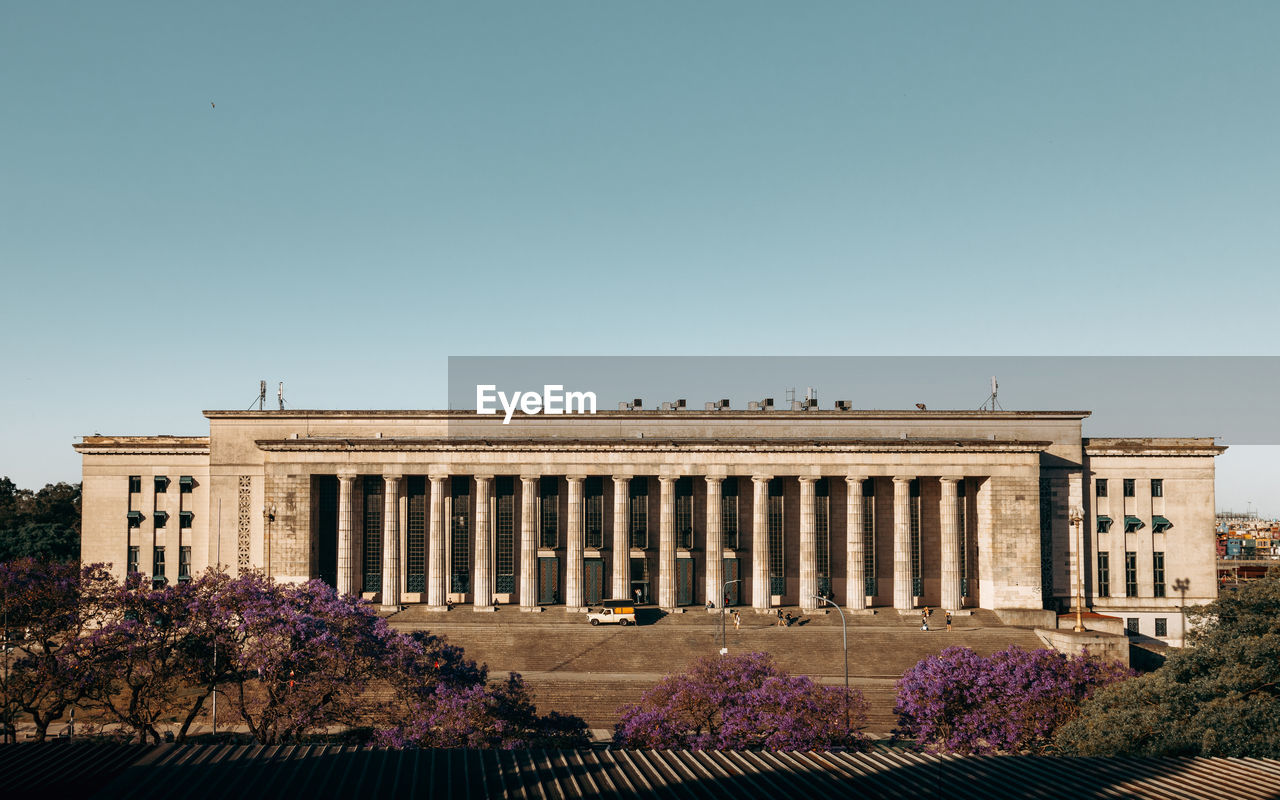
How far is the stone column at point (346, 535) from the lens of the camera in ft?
240

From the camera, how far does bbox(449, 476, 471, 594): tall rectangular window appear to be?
7631 cm

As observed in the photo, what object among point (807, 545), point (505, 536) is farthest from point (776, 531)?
point (505, 536)

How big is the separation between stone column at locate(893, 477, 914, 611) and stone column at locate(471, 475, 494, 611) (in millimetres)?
34388

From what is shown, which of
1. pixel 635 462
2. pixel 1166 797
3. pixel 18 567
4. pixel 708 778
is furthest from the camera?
pixel 635 462

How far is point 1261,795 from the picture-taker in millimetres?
21469

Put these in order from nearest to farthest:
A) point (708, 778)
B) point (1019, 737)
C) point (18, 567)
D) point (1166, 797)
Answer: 1. point (1166, 797)
2. point (708, 778)
3. point (1019, 737)
4. point (18, 567)

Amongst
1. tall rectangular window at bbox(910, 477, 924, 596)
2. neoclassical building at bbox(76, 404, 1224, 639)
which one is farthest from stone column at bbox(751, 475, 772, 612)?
tall rectangular window at bbox(910, 477, 924, 596)

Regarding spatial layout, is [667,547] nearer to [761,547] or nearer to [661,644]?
[761,547]

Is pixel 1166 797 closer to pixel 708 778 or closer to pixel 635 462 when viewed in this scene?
pixel 708 778

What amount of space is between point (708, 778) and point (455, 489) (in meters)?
57.2

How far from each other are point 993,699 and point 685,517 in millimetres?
38773

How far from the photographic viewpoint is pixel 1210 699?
37.1 meters

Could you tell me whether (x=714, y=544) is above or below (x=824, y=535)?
below

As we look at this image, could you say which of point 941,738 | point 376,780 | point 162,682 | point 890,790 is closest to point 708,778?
point 890,790
